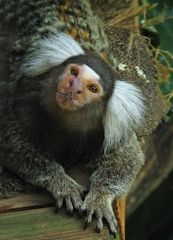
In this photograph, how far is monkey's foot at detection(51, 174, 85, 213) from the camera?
3020mm

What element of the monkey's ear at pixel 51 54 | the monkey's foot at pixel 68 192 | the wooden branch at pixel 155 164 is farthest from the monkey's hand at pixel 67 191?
the wooden branch at pixel 155 164

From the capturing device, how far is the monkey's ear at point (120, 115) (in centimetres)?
329

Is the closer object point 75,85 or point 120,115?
point 75,85

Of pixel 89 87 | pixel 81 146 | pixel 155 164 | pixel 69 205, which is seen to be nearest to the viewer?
pixel 69 205

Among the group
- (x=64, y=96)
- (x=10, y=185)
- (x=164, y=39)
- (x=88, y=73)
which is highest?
(x=164, y=39)

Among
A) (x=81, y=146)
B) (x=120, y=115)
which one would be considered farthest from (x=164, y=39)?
(x=81, y=146)

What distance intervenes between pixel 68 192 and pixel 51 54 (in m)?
0.65

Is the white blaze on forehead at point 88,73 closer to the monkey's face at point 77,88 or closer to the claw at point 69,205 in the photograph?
the monkey's face at point 77,88

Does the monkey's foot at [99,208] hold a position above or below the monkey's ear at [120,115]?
below

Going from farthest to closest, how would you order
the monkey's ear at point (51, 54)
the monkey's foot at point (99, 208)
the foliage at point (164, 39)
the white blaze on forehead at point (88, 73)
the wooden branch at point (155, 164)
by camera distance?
the wooden branch at point (155, 164)
the foliage at point (164, 39)
the monkey's ear at point (51, 54)
the white blaze on forehead at point (88, 73)
the monkey's foot at point (99, 208)

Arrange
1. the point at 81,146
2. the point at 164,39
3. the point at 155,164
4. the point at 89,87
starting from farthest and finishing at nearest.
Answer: the point at 155,164
the point at 164,39
the point at 81,146
the point at 89,87

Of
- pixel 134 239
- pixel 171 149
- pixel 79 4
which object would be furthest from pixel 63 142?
pixel 134 239

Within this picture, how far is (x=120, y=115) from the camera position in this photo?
3311 mm

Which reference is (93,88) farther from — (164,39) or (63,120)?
(164,39)
